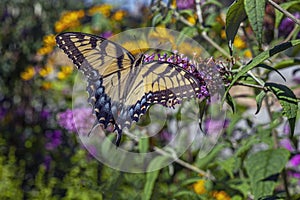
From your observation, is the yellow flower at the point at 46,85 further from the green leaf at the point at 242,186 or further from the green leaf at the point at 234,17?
the green leaf at the point at 234,17

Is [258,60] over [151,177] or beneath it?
over

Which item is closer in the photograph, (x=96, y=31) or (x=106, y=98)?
(x=106, y=98)

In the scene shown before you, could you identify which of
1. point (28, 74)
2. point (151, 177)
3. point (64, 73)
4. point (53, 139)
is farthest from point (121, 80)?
point (28, 74)

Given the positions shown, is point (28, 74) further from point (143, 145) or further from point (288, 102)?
point (288, 102)

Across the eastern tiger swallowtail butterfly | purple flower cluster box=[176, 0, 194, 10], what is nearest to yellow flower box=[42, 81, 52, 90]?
purple flower cluster box=[176, 0, 194, 10]

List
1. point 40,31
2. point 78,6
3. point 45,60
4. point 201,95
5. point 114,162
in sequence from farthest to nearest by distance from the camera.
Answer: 1. point 78,6
2. point 40,31
3. point 45,60
4. point 114,162
5. point 201,95

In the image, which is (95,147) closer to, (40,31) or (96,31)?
(96,31)

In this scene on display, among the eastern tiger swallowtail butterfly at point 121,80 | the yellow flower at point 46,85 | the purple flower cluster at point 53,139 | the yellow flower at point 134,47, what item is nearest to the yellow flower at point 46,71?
the yellow flower at point 46,85

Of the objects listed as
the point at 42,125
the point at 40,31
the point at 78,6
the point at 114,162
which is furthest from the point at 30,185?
the point at 78,6

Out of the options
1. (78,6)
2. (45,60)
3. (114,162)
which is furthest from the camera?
(78,6)
